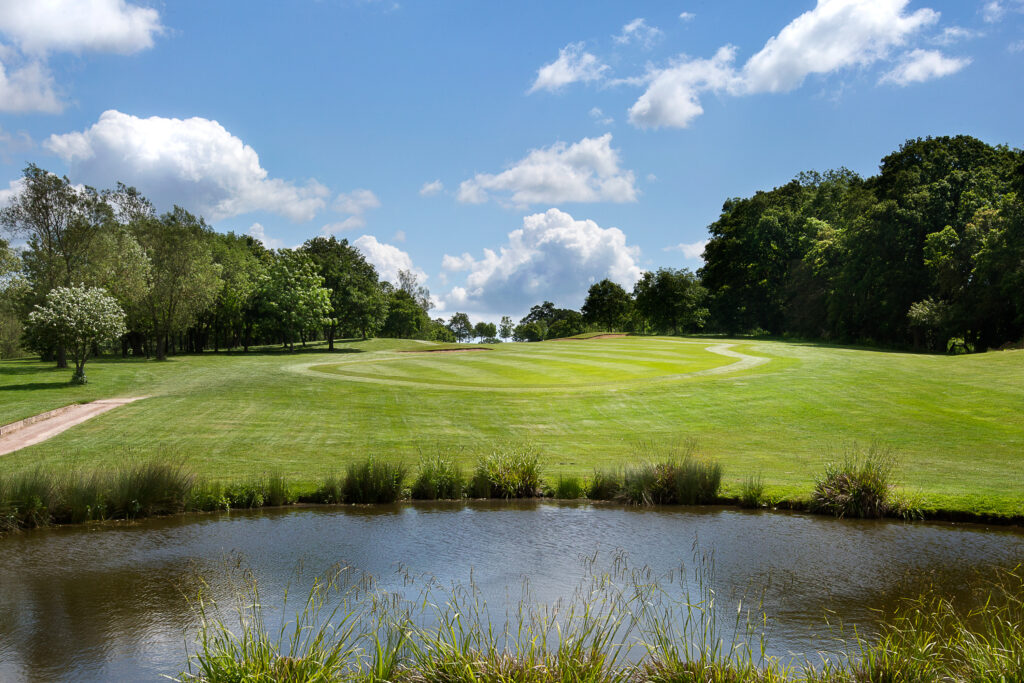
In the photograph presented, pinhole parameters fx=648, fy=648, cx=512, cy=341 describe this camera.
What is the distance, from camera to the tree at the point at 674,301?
8600 cm

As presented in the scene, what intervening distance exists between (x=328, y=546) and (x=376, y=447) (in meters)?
7.85

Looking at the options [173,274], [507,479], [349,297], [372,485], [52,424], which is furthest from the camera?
[349,297]

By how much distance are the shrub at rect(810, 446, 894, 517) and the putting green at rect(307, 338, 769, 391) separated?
52.1 feet

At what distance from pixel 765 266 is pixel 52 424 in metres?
68.0

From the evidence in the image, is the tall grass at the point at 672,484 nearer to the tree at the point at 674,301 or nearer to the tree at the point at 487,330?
the tree at the point at 674,301

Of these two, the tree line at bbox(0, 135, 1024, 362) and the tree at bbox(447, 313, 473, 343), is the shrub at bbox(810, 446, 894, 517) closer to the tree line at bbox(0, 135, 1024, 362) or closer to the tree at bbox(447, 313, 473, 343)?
the tree line at bbox(0, 135, 1024, 362)

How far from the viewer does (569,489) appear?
1434 centimetres

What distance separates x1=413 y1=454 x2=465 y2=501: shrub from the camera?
1427 cm

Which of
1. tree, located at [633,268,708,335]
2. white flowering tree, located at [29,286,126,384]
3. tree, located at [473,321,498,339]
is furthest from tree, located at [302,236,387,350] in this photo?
tree, located at [473,321,498,339]

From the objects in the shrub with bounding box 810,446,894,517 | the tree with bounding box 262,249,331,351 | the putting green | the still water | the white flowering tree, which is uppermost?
the tree with bounding box 262,249,331,351

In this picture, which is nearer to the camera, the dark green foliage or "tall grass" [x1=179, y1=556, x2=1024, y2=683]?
"tall grass" [x1=179, y1=556, x2=1024, y2=683]

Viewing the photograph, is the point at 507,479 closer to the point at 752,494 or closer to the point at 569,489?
the point at 569,489

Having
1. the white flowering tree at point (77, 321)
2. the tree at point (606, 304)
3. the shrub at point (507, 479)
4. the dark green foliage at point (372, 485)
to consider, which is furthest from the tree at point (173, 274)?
the tree at point (606, 304)

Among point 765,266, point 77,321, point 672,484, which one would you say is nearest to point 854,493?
point 672,484
